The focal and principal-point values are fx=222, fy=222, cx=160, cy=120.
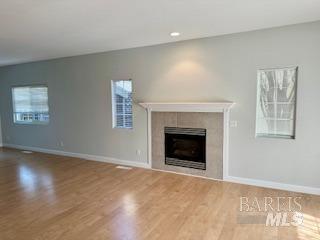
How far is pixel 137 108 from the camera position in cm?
508

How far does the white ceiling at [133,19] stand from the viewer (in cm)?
268

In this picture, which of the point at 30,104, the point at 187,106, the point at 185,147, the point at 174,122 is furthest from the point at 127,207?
the point at 30,104

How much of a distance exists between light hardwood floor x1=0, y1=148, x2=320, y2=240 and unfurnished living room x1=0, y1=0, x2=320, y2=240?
0.02 meters

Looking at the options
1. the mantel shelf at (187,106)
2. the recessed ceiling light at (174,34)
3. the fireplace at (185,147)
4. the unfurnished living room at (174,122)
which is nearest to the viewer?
the unfurnished living room at (174,122)

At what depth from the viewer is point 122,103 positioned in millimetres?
5387

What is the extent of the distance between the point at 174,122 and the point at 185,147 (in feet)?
1.89

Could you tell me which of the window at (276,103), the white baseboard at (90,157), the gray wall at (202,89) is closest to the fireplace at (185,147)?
the gray wall at (202,89)

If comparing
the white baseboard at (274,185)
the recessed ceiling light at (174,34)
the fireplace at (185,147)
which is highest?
the recessed ceiling light at (174,34)

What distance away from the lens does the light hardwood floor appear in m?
2.60

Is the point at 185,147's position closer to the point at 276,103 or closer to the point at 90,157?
the point at 276,103

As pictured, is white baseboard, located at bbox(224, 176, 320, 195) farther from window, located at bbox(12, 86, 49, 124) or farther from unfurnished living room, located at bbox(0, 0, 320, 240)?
window, located at bbox(12, 86, 49, 124)

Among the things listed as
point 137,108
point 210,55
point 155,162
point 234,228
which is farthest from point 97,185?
point 210,55

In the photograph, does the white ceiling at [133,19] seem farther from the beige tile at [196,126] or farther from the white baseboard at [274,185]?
the white baseboard at [274,185]

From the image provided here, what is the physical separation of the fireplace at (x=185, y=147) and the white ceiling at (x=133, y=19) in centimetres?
185
